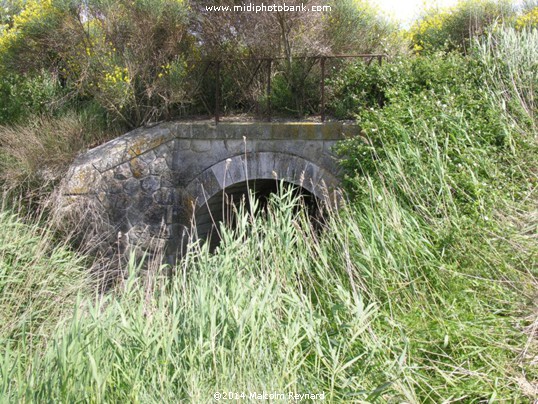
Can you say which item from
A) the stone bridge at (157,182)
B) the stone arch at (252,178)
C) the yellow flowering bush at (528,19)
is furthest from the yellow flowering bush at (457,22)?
the stone bridge at (157,182)

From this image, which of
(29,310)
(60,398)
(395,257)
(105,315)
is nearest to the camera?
(60,398)

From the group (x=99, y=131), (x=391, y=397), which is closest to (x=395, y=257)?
(x=391, y=397)

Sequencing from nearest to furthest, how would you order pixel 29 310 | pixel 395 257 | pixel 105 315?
pixel 105 315, pixel 395 257, pixel 29 310

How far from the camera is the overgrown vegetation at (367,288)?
3.23 metres

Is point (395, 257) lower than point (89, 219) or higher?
higher

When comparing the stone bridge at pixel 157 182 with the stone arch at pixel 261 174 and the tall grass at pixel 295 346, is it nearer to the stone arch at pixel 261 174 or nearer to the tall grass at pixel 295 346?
the stone arch at pixel 261 174

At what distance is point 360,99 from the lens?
6969 millimetres

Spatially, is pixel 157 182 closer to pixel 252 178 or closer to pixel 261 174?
pixel 252 178

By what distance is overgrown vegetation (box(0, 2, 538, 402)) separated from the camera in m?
3.23

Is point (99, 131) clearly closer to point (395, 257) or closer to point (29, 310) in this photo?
point (29, 310)

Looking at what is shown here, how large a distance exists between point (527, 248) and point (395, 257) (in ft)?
2.79

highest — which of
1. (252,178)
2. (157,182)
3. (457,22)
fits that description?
(457,22)

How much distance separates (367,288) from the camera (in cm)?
404

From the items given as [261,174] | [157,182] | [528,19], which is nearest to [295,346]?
[261,174]
